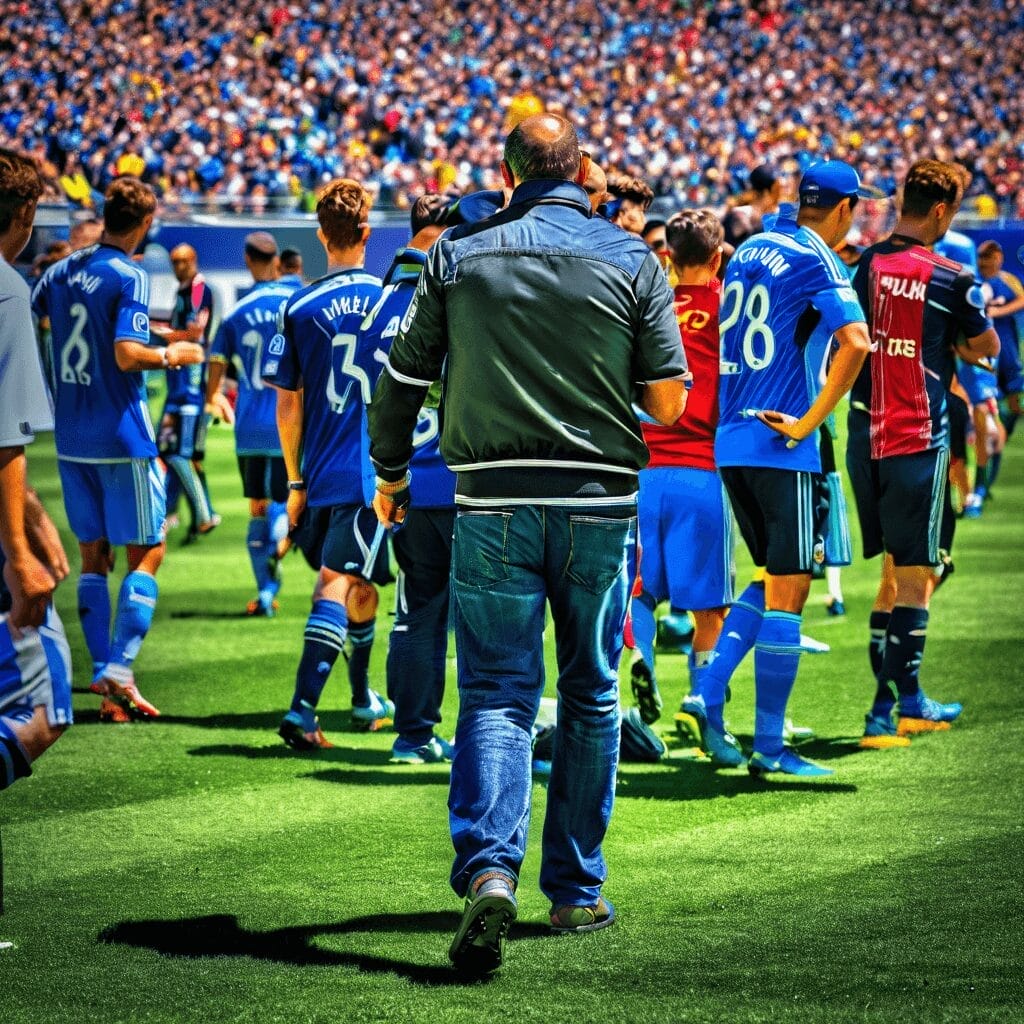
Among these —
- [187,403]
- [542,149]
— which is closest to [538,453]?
[542,149]

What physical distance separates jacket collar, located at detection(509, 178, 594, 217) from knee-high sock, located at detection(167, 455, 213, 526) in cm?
908

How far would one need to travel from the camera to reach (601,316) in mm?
4141

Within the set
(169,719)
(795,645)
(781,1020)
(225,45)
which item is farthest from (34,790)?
(225,45)

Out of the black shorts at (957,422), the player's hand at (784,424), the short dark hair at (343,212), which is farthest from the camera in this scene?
the black shorts at (957,422)

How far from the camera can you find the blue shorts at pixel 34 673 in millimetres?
4223

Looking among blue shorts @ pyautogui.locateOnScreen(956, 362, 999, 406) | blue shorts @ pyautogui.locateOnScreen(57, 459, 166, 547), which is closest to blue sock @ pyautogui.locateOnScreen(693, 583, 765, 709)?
blue shorts @ pyautogui.locateOnScreen(57, 459, 166, 547)

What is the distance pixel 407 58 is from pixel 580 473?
3669cm

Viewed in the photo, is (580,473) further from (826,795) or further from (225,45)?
(225,45)

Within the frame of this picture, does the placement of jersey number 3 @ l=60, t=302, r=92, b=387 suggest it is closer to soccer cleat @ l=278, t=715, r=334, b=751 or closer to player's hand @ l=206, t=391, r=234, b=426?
soccer cleat @ l=278, t=715, r=334, b=751

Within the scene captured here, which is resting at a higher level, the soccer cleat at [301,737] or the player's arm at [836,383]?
the player's arm at [836,383]

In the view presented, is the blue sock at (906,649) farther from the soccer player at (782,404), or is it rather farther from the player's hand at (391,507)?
the player's hand at (391,507)

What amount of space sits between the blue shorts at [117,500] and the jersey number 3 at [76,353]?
0.40m

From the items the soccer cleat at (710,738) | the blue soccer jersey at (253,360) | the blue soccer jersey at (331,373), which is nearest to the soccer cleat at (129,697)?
the blue soccer jersey at (331,373)

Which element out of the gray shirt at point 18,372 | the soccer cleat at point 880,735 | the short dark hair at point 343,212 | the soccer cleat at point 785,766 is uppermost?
the short dark hair at point 343,212
